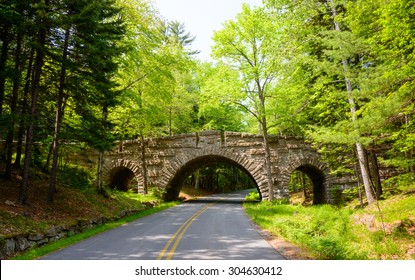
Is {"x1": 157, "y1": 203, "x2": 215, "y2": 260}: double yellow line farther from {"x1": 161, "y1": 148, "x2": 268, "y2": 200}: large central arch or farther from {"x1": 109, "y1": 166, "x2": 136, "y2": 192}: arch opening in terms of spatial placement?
{"x1": 109, "y1": 166, "x2": 136, "y2": 192}: arch opening

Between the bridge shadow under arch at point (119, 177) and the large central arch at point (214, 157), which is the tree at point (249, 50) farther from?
the bridge shadow under arch at point (119, 177)

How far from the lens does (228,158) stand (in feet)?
74.1

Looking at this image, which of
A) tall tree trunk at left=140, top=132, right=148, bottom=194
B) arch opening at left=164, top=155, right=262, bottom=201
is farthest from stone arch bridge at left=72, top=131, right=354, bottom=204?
arch opening at left=164, top=155, right=262, bottom=201

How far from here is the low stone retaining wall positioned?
7.53m

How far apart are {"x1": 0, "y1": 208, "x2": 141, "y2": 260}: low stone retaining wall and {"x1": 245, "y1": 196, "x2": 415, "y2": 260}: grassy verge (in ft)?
23.1

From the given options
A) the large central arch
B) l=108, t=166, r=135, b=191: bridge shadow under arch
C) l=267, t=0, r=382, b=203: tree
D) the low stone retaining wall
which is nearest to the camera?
the low stone retaining wall

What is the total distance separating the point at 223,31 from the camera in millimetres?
17984

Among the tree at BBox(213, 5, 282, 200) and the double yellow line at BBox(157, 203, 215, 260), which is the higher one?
the tree at BBox(213, 5, 282, 200)

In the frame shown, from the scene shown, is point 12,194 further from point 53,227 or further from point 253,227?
point 253,227

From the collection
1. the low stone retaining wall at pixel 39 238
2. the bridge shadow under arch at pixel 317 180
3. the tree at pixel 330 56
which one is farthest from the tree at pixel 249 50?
the low stone retaining wall at pixel 39 238

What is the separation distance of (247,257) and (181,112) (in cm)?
2250

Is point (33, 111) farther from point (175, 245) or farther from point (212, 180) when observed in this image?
point (212, 180)

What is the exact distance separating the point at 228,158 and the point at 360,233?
1327 cm

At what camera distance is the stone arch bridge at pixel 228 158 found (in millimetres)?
21500
